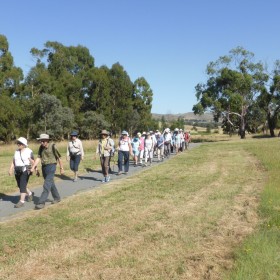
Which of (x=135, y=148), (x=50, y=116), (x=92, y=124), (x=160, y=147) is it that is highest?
(x=50, y=116)

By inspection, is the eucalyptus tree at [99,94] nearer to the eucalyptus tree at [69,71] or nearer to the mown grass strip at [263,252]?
the eucalyptus tree at [69,71]

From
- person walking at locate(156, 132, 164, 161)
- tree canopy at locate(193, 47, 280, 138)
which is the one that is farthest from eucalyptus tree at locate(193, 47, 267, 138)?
person walking at locate(156, 132, 164, 161)

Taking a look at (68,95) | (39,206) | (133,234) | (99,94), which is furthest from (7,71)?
(133,234)

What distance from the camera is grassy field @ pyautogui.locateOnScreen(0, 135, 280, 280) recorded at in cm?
508

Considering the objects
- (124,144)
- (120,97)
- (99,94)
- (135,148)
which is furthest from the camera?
(120,97)

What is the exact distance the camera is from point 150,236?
6.47m

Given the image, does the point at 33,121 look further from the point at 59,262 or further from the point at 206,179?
the point at 59,262

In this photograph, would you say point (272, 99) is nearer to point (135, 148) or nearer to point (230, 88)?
point (230, 88)

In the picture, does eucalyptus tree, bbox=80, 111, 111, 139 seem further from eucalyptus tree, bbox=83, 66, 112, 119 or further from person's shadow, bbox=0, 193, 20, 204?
person's shadow, bbox=0, 193, 20, 204

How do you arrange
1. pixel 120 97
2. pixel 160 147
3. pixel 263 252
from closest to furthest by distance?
pixel 263 252, pixel 160 147, pixel 120 97

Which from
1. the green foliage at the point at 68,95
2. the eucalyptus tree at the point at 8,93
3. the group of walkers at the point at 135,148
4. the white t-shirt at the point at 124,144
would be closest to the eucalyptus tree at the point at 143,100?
the green foliage at the point at 68,95

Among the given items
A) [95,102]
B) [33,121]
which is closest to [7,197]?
[33,121]

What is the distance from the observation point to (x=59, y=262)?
17.7ft

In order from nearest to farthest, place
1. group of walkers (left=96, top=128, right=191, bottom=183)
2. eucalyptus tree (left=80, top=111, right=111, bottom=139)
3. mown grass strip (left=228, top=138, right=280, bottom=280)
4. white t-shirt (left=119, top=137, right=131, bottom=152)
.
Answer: mown grass strip (left=228, top=138, right=280, bottom=280) < group of walkers (left=96, top=128, right=191, bottom=183) < white t-shirt (left=119, top=137, right=131, bottom=152) < eucalyptus tree (left=80, top=111, right=111, bottom=139)
